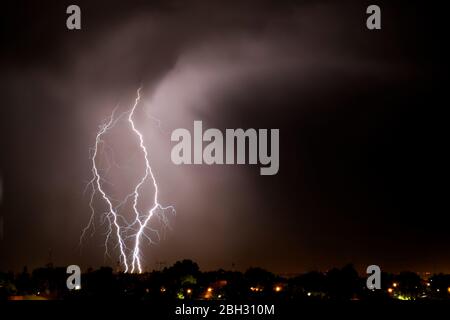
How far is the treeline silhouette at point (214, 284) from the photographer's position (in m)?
62.5

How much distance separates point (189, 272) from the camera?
3071 inches

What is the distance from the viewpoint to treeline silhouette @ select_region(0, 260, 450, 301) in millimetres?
62469

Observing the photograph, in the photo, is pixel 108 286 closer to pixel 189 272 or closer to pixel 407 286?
pixel 189 272

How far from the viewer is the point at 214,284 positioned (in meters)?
81.1

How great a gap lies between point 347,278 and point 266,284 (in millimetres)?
15834

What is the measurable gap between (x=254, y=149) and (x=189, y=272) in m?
46.1
